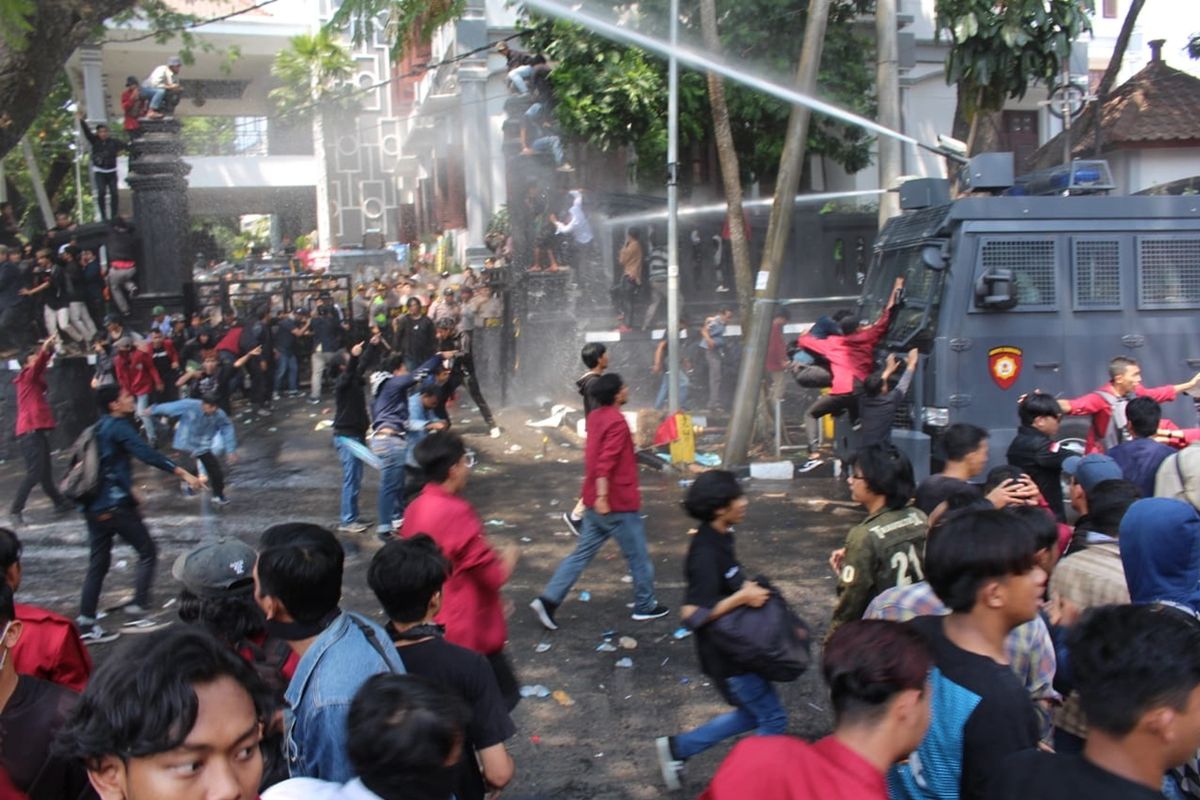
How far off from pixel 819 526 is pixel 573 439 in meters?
5.46

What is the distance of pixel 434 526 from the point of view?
4.41m

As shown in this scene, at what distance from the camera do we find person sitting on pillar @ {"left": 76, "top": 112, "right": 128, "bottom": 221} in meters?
20.1

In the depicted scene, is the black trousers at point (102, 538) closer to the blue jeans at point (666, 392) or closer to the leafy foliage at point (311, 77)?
the blue jeans at point (666, 392)

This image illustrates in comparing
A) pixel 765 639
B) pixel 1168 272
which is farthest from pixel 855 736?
pixel 1168 272

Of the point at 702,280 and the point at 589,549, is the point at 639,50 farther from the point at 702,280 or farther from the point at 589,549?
the point at 589,549

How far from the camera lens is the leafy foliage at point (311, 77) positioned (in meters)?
36.2

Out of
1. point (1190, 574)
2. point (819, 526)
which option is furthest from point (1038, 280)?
point (1190, 574)

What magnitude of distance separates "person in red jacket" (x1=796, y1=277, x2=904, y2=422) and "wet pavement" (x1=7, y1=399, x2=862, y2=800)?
1094 mm

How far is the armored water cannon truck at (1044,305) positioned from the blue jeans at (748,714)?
462 cm

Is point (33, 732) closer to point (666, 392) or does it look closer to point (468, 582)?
point (468, 582)

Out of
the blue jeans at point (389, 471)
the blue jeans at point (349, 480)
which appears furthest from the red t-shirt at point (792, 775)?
the blue jeans at point (349, 480)

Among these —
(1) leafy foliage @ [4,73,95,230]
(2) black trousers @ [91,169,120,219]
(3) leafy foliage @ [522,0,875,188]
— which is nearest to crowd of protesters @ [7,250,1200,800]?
(3) leafy foliage @ [522,0,875,188]

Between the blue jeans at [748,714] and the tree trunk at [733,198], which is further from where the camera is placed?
the tree trunk at [733,198]

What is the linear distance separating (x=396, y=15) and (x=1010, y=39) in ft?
28.2
